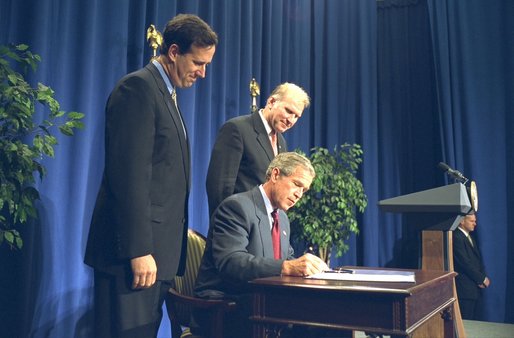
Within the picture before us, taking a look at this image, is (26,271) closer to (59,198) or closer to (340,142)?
(59,198)

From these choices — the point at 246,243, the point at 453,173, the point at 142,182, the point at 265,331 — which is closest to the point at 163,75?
the point at 142,182

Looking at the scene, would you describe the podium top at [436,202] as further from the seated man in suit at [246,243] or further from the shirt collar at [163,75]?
the shirt collar at [163,75]

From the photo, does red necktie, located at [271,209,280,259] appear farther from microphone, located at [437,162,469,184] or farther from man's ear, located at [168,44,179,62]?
microphone, located at [437,162,469,184]

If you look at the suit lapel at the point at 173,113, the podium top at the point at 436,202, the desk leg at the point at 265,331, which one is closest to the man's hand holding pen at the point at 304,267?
the desk leg at the point at 265,331

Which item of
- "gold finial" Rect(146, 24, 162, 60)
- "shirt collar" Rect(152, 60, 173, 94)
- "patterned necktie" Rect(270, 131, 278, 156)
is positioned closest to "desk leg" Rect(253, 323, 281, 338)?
"shirt collar" Rect(152, 60, 173, 94)

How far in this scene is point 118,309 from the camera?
1.76m

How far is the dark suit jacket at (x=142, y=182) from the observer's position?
177 centimetres

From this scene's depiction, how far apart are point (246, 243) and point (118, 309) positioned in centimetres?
58

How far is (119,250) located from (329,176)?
3502 mm

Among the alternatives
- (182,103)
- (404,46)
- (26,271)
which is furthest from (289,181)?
(404,46)

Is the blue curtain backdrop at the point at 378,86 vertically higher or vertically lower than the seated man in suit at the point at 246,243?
higher

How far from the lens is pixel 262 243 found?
7.28 ft

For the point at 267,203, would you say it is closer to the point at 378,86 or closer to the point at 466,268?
the point at 466,268

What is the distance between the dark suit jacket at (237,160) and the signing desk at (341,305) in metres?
0.98
